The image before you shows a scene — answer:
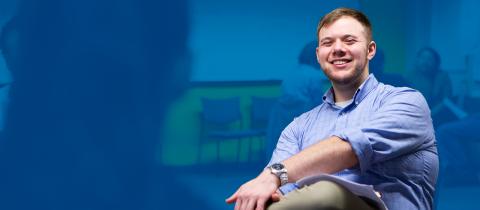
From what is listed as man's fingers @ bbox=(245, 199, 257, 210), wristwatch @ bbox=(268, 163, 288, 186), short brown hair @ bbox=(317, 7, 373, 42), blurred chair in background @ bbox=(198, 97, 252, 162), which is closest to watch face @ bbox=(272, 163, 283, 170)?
wristwatch @ bbox=(268, 163, 288, 186)

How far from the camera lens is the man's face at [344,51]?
1.78 metres

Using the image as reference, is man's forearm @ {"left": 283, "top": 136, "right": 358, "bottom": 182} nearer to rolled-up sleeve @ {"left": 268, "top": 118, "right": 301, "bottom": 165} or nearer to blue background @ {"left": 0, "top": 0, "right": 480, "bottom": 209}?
rolled-up sleeve @ {"left": 268, "top": 118, "right": 301, "bottom": 165}

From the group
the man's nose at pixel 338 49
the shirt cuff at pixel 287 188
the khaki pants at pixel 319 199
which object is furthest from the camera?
the man's nose at pixel 338 49

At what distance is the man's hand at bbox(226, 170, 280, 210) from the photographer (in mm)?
1396

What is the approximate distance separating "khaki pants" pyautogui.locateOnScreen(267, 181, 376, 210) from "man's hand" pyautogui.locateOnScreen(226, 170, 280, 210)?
2 cm

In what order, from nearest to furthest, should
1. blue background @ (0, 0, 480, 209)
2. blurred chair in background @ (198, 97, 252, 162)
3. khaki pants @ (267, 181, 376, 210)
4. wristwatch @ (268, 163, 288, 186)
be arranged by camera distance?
khaki pants @ (267, 181, 376, 210), wristwatch @ (268, 163, 288, 186), blue background @ (0, 0, 480, 209), blurred chair in background @ (198, 97, 252, 162)

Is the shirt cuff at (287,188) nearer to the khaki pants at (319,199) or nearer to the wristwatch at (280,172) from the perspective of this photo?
the wristwatch at (280,172)

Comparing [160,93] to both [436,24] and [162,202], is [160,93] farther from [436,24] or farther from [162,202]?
[436,24]

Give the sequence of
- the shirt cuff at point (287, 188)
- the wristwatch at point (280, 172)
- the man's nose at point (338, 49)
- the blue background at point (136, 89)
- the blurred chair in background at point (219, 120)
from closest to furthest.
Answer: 1. the wristwatch at point (280, 172)
2. the shirt cuff at point (287, 188)
3. the man's nose at point (338, 49)
4. the blue background at point (136, 89)
5. the blurred chair in background at point (219, 120)

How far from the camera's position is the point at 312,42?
3.11 meters

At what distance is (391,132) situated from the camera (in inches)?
60.8

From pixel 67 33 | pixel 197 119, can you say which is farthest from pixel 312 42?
pixel 67 33

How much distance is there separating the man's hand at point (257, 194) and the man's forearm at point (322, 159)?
0.22ft

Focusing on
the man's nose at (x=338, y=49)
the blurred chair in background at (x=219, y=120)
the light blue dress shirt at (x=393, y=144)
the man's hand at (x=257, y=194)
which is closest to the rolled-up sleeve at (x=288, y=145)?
the light blue dress shirt at (x=393, y=144)
